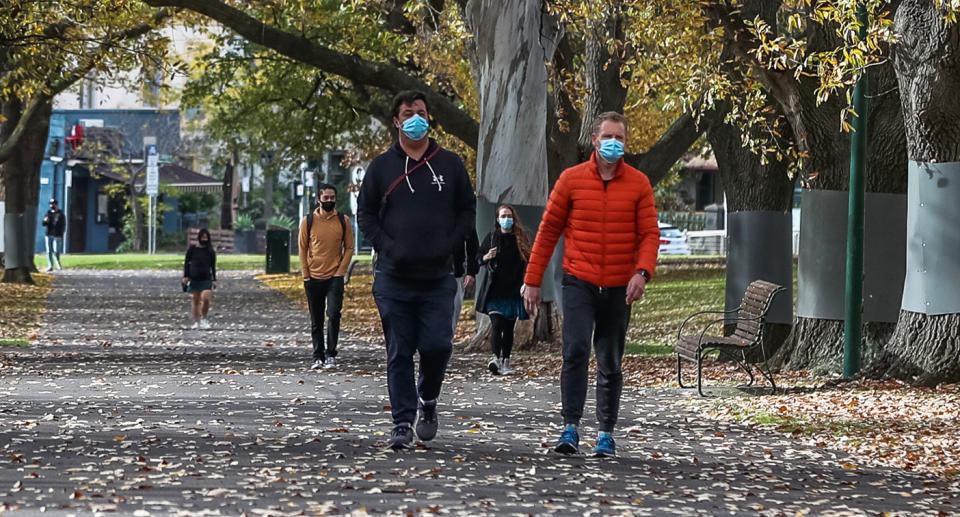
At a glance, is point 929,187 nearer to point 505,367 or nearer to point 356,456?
point 505,367

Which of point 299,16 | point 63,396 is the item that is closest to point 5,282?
point 299,16

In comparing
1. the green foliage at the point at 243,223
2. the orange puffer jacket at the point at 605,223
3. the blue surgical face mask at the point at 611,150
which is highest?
the blue surgical face mask at the point at 611,150

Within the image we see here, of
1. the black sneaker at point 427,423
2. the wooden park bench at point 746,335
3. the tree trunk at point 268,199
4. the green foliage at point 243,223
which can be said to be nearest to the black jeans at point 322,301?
the wooden park bench at point 746,335

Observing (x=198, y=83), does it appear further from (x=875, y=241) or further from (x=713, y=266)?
(x=875, y=241)

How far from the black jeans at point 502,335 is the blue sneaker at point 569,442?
657 cm

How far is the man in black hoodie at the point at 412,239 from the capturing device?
959cm

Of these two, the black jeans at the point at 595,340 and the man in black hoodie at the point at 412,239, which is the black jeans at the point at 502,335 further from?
the black jeans at the point at 595,340

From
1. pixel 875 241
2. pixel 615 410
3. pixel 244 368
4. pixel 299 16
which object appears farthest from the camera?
pixel 299 16

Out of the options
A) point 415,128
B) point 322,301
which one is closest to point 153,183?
point 322,301

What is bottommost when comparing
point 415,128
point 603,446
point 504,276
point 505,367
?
point 505,367

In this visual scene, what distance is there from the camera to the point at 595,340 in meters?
9.69

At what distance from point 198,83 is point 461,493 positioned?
28.4m

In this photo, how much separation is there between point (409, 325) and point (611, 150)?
1557mm

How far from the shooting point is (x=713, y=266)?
44000 millimetres
